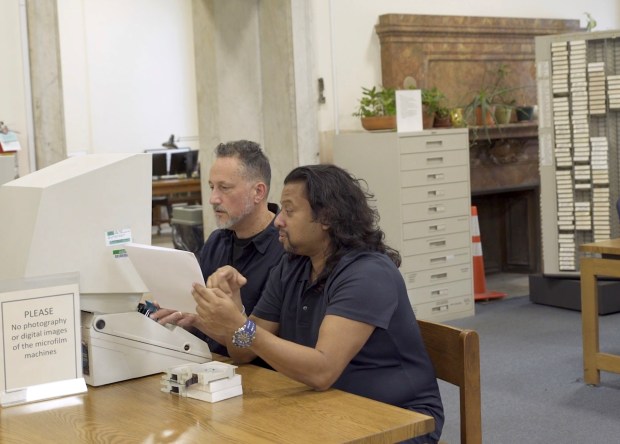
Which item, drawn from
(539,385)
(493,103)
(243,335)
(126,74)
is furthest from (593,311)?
(126,74)

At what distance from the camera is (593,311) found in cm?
492

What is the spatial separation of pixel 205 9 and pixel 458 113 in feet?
6.92

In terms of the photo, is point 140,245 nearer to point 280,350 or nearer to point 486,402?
point 280,350

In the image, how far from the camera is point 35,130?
582cm

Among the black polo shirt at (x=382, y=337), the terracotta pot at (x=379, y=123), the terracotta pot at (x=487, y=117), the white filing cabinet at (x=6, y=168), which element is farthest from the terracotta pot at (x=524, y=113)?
the black polo shirt at (x=382, y=337)

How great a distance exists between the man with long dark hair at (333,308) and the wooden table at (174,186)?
915 cm

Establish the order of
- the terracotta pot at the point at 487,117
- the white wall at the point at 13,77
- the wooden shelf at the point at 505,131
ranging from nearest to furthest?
1. the white wall at the point at 13,77
2. the wooden shelf at the point at 505,131
3. the terracotta pot at the point at 487,117

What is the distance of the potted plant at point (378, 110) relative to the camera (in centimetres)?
686

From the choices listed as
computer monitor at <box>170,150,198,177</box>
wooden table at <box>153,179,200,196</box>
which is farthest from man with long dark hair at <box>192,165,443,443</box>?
computer monitor at <box>170,150,198,177</box>

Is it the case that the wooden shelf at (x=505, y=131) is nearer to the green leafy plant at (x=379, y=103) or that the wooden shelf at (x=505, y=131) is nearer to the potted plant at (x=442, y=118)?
the potted plant at (x=442, y=118)

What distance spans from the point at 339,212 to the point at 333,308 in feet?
0.97

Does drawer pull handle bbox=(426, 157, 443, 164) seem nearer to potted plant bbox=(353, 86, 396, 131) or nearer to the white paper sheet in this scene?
potted plant bbox=(353, 86, 396, 131)

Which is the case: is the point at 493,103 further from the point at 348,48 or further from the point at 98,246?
the point at 98,246

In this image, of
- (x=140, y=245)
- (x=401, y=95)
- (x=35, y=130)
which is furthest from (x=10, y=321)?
(x=401, y=95)
